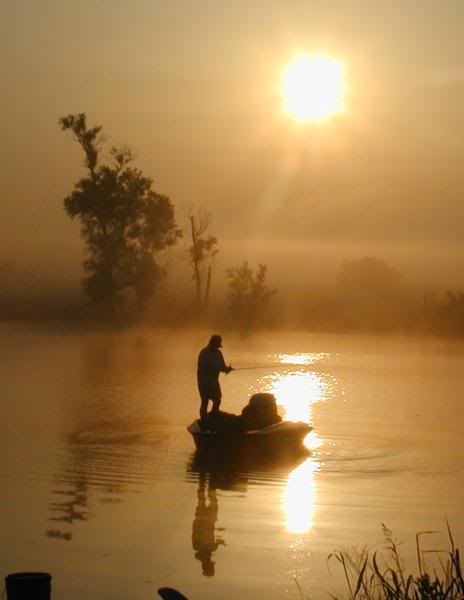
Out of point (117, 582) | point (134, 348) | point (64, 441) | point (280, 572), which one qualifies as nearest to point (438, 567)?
point (280, 572)

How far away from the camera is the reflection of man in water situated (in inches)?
423

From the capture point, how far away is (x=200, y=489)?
591 inches

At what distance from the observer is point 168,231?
236 ft

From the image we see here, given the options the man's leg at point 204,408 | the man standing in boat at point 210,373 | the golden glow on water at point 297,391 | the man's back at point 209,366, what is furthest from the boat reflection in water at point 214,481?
the golden glow on water at point 297,391

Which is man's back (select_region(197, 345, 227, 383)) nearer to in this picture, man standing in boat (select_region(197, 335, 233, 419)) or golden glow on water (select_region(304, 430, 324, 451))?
man standing in boat (select_region(197, 335, 233, 419))

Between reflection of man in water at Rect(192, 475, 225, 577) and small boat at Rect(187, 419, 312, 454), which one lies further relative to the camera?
small boat at Rect(187, 419, 312, 454)

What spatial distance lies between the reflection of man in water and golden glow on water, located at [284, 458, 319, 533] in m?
0.85

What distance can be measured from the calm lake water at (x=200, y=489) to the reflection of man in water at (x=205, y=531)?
0.02 metres

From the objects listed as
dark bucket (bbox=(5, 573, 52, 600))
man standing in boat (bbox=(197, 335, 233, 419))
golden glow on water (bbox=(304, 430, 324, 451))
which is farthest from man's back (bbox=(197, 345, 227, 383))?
dark bucket (bbox=(5, 573, 52, 600))

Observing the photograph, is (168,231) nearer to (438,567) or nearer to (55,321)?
(55,321)

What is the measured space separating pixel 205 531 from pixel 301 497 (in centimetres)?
256

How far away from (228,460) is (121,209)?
51.9 meters

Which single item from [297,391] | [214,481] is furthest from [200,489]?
[297,391]

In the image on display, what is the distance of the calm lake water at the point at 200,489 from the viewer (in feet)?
34.0
